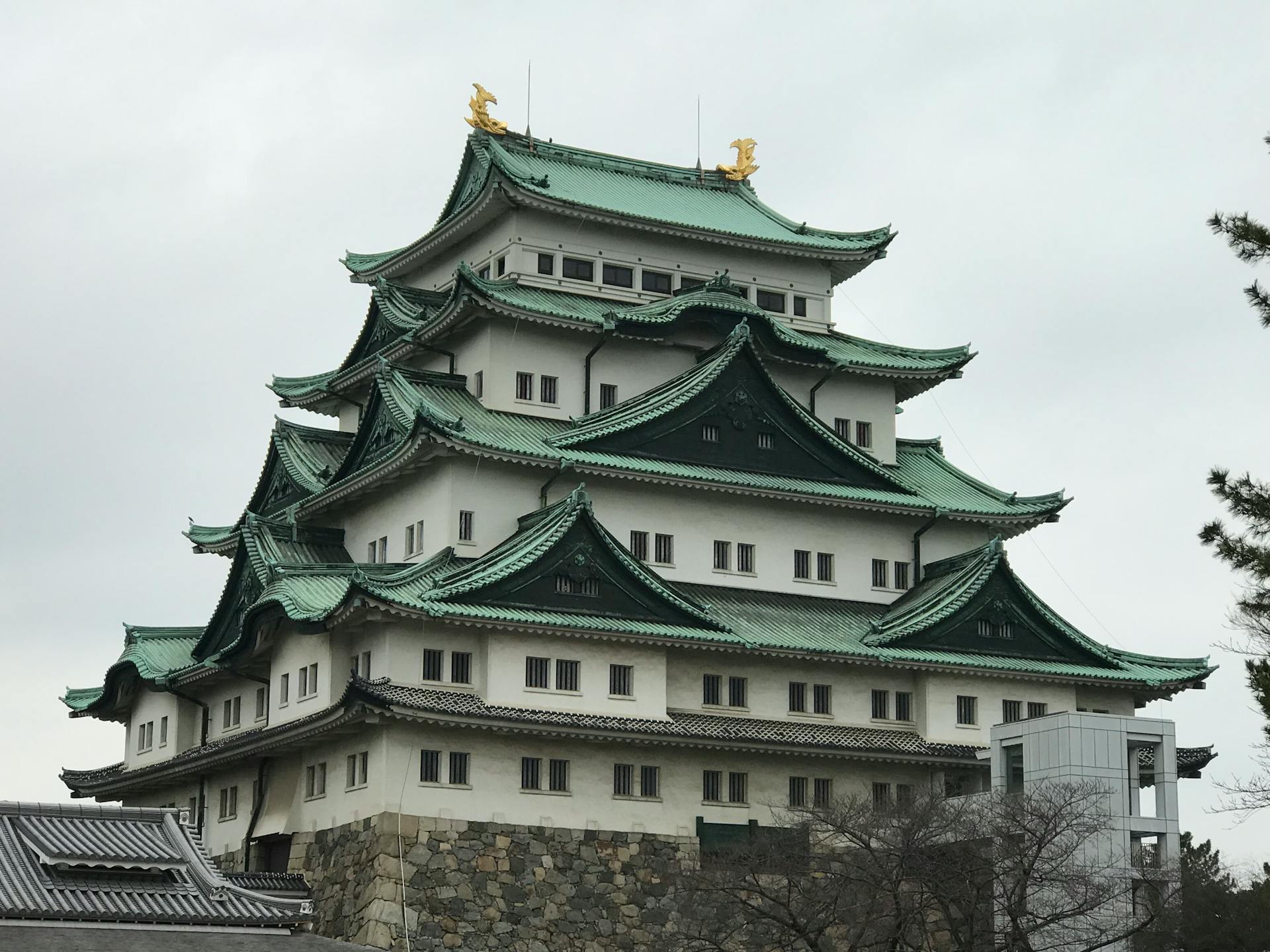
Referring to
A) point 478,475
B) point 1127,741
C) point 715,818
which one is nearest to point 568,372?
point 478,475

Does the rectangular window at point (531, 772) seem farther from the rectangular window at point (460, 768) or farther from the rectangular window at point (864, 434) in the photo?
the rectangular window at point (864, 434)

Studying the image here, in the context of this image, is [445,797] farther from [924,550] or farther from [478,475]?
[924,550]

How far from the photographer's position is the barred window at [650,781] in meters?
50.1

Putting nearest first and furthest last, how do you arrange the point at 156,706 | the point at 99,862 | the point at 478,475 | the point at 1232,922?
the point at 99,862 < the point at 1232,922 < the point at 478,475 < the point at 156,706

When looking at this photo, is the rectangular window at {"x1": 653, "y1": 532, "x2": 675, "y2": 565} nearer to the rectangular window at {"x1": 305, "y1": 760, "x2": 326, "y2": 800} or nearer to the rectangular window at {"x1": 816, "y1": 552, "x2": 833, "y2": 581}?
the rectangular window at {"x1": 816, "y1": 552, "x2": 833, "y2": 581}

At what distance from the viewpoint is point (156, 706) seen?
61.9 m

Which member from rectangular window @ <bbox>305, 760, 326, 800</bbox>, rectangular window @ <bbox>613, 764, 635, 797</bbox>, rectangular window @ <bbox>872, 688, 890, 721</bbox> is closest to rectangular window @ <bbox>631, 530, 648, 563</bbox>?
rectangular window @ <bbox>613, 764, 635, 797</bbox>

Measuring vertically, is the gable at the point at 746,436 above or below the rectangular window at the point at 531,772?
above

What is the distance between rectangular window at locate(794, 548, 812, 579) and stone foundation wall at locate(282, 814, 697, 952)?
9865 millimetres

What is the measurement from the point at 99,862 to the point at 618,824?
1653cm

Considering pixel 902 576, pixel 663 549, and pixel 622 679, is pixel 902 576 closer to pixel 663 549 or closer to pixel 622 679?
pixel 663 549

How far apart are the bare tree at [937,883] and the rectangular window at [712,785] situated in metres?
3.34

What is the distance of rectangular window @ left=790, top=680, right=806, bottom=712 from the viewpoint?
5350 cm

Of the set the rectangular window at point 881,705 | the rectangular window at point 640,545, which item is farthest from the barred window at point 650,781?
the rectangular window at point 881,705
